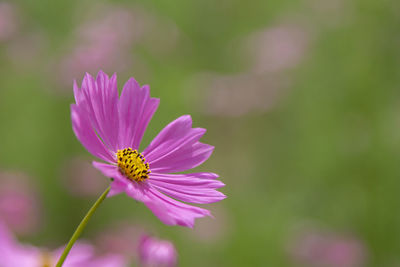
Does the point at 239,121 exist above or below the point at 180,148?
above

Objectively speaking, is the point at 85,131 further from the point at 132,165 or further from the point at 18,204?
the point at 18,204

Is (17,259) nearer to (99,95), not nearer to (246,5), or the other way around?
(99,95)

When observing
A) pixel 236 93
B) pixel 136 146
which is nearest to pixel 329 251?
pixel 236 93

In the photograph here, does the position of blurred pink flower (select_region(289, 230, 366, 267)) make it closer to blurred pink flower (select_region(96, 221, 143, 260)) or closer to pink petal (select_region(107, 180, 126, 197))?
blurred pink flower (select_region(96, 221, 143, 260))

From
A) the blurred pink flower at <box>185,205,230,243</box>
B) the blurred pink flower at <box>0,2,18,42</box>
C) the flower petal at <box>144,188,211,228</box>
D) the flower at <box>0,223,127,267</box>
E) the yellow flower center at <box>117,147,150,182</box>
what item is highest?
the blurred pink flower at <box>0,2,18,42</box>

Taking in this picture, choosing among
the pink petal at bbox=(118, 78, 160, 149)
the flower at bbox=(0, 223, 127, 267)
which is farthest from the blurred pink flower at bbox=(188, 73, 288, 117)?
the pink petal at bbox=(118, 78, 160, 149)

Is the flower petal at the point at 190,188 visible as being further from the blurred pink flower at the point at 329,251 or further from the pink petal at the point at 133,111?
the blurred pink flower at the point at 329,251

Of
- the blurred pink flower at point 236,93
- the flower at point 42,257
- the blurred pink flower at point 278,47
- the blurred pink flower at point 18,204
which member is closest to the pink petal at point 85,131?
the flower at point 42,257
